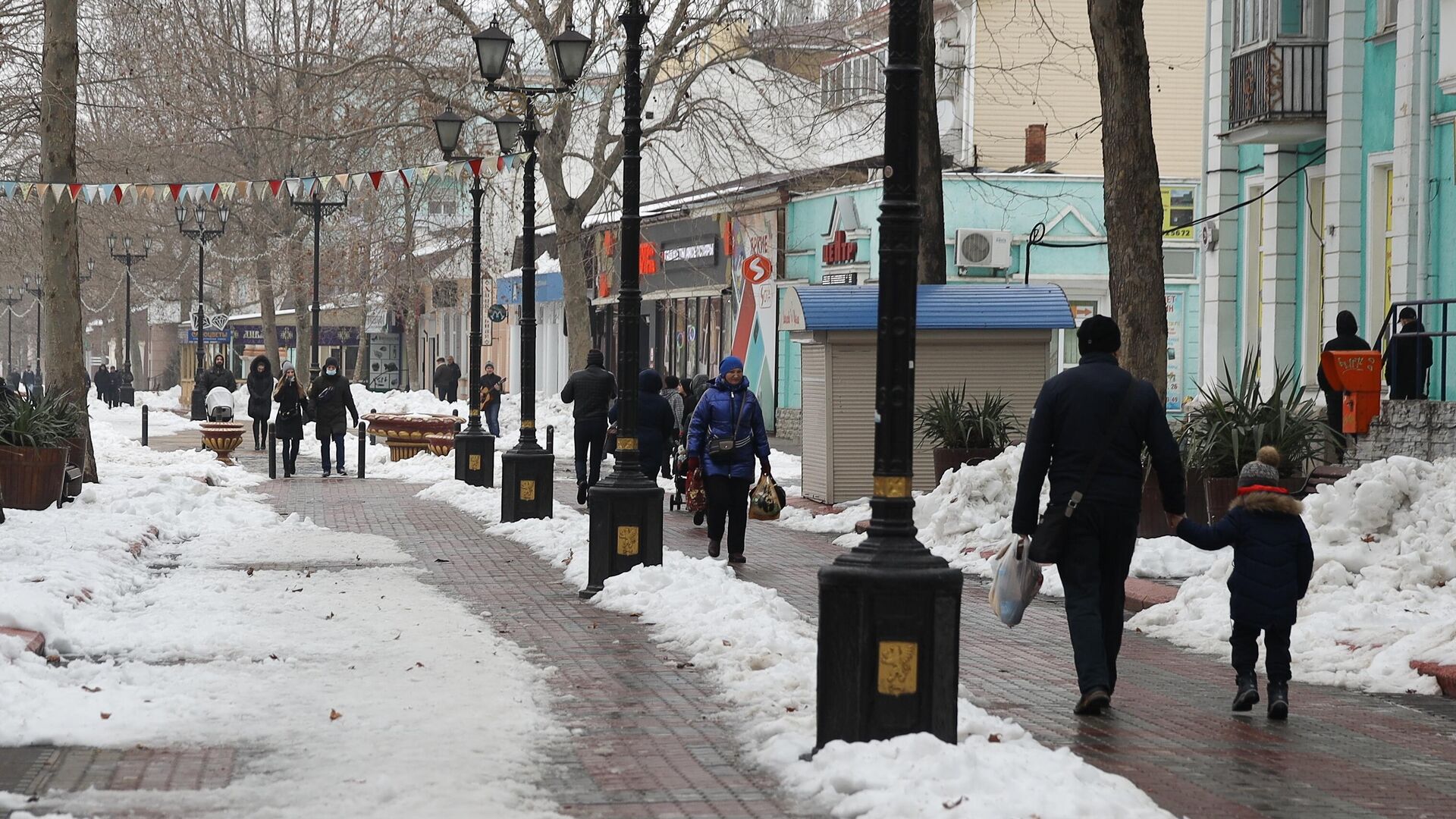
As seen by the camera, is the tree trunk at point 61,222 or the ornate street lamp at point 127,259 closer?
the tree trunk at point 61,222

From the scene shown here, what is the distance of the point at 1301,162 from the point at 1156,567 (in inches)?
511

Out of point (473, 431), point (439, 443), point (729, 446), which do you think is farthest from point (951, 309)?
point (439, 443)

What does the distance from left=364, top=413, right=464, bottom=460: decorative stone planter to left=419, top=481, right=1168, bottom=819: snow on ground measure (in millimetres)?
21307

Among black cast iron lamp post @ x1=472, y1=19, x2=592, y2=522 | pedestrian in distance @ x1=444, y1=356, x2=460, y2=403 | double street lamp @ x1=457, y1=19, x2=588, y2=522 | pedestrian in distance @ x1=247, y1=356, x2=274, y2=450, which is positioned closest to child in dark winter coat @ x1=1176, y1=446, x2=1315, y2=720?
double street lamp @ x1=457, y1=19, x2=588, y2=522

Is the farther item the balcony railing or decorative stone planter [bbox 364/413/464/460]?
decorative stone planter [bbox 364/413/464/460]

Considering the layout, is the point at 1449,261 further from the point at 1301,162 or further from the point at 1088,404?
the point at 1088,404

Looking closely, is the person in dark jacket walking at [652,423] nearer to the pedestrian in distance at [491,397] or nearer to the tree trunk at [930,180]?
the tree trunk at [930,180]

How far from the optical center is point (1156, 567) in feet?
48.0

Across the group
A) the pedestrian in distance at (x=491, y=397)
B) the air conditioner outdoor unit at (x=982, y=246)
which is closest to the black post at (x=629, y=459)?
the pedestrian in distance at (x=491, y=397)

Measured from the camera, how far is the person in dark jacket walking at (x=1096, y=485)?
864 cm

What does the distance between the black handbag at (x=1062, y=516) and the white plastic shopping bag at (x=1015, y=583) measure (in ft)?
0.14

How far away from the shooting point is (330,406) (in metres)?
29.2

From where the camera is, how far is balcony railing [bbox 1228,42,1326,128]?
24703 millimetres

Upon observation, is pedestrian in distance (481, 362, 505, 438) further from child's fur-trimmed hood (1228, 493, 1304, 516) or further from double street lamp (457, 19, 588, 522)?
child's fur-trimmed hood (1228, 493, 1304, 516)
